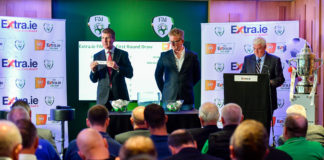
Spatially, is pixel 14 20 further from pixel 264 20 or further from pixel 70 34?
pixel 264 20

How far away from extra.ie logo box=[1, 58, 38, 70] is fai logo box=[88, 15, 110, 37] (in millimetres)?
1253

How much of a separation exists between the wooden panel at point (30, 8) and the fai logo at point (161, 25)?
189cm

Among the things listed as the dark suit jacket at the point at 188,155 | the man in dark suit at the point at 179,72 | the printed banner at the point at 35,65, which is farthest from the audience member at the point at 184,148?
the printed banner at the point at 35,65

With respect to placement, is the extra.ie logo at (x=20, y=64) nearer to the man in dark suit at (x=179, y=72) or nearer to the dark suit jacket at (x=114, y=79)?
the dark suit jacket at (x=114, y=79)

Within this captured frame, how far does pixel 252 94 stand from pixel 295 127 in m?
1.87

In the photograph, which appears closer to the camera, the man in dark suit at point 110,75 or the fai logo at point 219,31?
the man in dark suit at point 110,75

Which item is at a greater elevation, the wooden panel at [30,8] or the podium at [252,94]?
the wooden panel at [30,8]

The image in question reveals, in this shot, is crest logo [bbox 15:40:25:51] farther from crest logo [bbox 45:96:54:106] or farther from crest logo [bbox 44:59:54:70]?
crest logo [bbox 45:96:54:106]

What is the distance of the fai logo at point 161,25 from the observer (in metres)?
7.48

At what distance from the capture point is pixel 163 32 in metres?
7.49

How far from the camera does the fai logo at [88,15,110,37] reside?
24.0ft

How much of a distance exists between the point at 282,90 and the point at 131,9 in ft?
10.2

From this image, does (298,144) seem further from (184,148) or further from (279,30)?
(279,30)

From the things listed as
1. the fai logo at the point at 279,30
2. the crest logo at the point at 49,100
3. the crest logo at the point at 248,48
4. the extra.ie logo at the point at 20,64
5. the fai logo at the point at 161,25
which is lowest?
the crest logo at the point at 49,100
